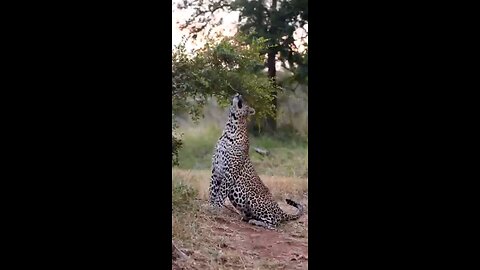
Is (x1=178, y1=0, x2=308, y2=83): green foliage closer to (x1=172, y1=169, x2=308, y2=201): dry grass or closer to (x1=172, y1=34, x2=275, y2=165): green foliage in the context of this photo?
(x1=172, y1=34, x2=275, y2=165): green foliage

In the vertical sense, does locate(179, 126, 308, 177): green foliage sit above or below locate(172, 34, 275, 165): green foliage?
below

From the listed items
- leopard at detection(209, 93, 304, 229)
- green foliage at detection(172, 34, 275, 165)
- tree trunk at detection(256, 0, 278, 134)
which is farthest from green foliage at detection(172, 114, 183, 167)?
tree trunk at detection(256, 0, 278, 134)

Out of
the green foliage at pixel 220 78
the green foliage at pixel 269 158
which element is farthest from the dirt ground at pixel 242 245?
the green foliage at pixel 220 78

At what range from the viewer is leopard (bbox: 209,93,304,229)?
6.03 feet

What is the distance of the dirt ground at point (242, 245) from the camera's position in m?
1.76

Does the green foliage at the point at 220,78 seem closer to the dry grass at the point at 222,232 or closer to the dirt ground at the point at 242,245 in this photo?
the dry grass at the point at 222,232

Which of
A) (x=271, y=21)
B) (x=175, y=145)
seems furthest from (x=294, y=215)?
(x=271, y=21)

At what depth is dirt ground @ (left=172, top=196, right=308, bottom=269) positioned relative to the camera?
5.78 feet

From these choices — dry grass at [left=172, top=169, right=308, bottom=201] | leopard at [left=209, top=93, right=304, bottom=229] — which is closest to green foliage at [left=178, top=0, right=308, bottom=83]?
leopard at [left=209, top=93, right=304, bottom=229]

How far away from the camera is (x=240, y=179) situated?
1.86 metres

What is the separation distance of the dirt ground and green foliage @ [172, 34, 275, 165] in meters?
0.25

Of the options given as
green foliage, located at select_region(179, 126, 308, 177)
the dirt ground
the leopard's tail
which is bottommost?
the dirt ground
